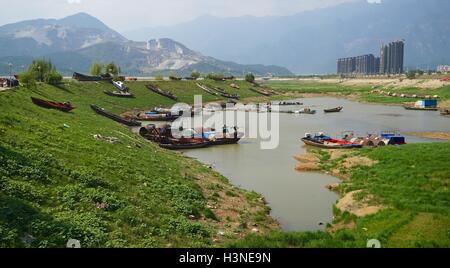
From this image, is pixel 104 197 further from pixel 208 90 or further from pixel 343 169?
pixel 208 90

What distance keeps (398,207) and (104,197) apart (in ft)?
48.3

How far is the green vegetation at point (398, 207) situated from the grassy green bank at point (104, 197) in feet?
12.0

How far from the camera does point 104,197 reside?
63.3 ft

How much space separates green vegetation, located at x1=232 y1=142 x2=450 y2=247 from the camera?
1678 centimetres

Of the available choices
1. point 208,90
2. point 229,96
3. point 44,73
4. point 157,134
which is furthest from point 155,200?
point 229,96

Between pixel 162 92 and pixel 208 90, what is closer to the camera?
pixel 162 92

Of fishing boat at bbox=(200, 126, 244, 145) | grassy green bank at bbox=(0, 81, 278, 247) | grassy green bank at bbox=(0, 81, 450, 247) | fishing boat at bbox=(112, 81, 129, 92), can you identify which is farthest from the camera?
fishing boat at bbox=(112, 81, 129, 92)

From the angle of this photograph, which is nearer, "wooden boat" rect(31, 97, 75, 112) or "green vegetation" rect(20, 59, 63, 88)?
"wooden boat" rect(31, 97, 75, 112)

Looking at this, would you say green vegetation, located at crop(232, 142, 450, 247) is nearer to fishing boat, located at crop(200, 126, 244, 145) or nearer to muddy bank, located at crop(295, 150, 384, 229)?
muddy bank, located at crop(295, 150, 384, 229)

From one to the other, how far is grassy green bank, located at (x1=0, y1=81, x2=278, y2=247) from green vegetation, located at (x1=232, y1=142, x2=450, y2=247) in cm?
367

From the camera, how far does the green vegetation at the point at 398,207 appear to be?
16781mm

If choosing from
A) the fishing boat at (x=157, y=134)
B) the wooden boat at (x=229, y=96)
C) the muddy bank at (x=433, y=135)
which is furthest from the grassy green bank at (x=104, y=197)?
the wooden boat at (x=229, y=96)

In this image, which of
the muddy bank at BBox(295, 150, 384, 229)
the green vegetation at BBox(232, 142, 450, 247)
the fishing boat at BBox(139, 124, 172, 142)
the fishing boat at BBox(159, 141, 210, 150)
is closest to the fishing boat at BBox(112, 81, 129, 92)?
the fishing boat at BBox(139, 124, 172, 142)
